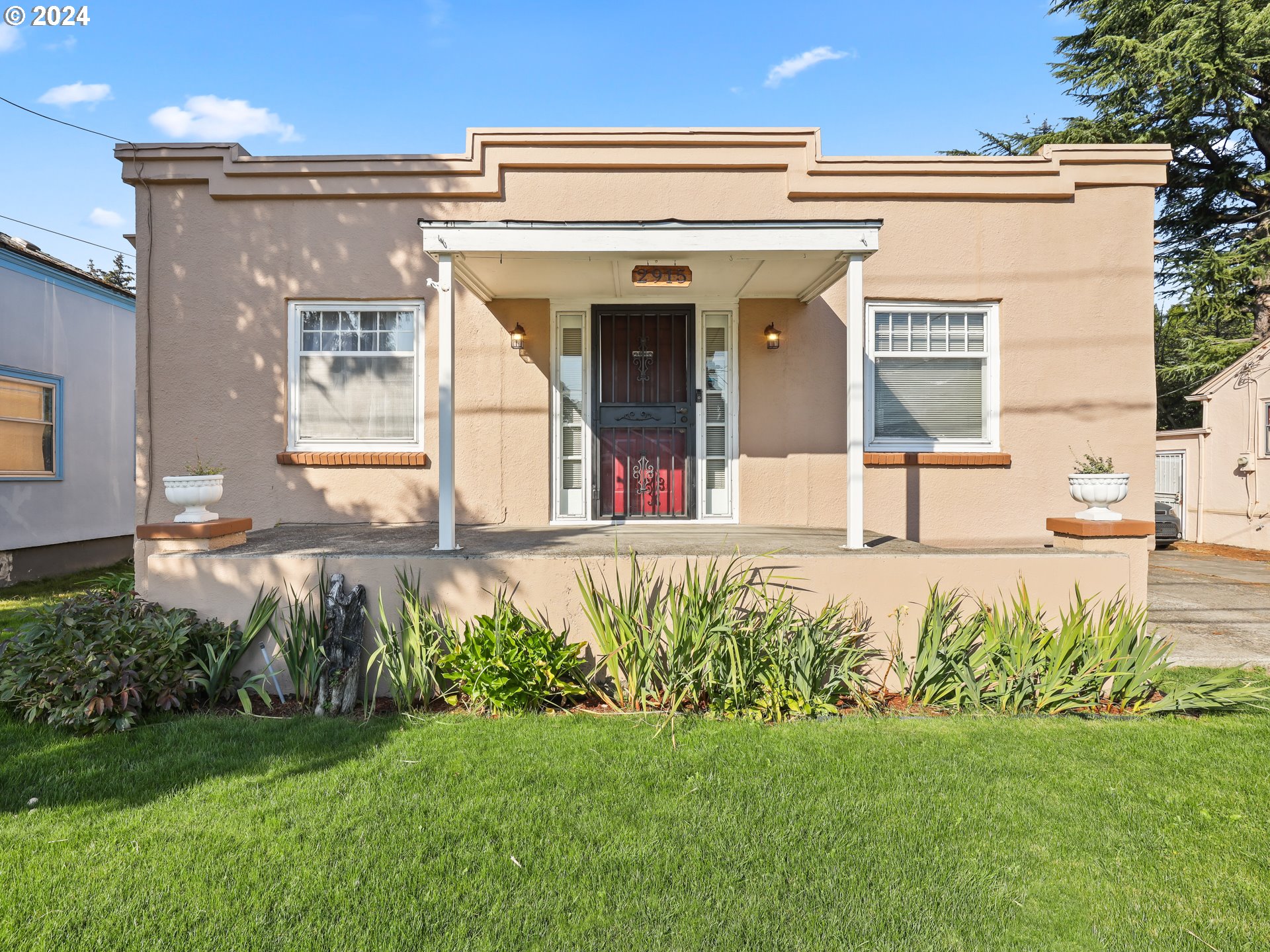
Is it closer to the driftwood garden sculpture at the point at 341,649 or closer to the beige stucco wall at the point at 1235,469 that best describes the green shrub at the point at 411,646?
the driftwood garden sculpture at the point at 341,649

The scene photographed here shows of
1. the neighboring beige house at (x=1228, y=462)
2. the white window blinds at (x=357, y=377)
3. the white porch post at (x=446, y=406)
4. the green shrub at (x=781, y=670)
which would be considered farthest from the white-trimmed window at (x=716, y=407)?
the neighboring beige house at (x=1228, y=462)

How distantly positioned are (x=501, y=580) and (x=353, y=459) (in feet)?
9.43

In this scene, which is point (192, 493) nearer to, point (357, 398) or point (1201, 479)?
point (357, 398)

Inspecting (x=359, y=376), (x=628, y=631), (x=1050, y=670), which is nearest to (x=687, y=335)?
(x=359, y=376)

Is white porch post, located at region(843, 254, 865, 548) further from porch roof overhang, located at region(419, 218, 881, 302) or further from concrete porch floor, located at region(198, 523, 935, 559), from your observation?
concrete porch floor, located at region(198, 523, 935, 559)

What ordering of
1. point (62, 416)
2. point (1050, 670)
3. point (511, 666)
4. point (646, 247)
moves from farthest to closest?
point (62, 416)
point (646, 247)
point (1050, 670)
point (511, 666)

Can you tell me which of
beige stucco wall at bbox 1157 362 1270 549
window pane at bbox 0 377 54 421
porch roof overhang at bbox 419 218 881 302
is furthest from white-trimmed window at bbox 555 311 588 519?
beige stucco wall at bbox 1157 362 1270 549

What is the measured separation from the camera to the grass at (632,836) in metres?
2.13

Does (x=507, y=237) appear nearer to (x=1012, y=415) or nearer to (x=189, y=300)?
(x=189, y=300)

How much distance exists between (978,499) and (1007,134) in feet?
47.0

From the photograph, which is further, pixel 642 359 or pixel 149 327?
pixel 642 359

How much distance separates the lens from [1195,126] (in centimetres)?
1352

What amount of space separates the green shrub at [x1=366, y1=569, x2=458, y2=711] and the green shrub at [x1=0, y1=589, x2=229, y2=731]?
1086 mm

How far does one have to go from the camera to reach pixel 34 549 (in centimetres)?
870
